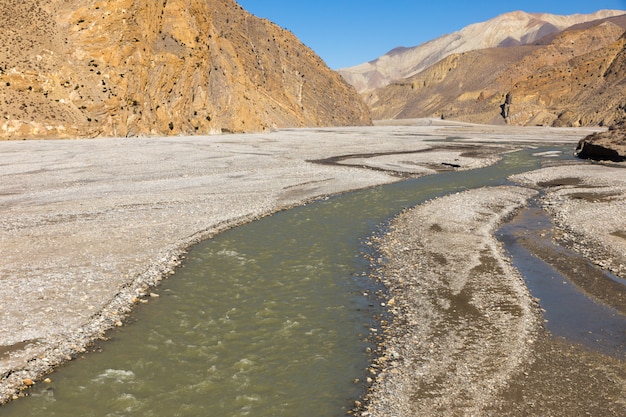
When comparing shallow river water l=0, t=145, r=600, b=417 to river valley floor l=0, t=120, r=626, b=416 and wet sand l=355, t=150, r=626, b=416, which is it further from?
wet sand l=355, t=150, r=626, b=416

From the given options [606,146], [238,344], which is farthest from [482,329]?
[606,146]

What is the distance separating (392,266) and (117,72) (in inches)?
2293

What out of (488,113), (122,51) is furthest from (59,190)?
(488,113)

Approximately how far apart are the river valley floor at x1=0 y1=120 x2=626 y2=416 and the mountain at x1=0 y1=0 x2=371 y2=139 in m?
23.7

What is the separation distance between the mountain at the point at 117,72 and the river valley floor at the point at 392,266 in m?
23.7

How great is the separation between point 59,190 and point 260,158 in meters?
20.2

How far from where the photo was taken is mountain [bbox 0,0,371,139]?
2203 inches

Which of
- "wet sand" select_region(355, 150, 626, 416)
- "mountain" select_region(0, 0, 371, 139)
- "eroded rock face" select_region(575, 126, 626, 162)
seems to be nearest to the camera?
"wet sand" select_region(355, 150, 626, 416)

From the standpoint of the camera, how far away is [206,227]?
66.1 feet

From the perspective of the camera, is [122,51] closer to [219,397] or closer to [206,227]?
[206,227]

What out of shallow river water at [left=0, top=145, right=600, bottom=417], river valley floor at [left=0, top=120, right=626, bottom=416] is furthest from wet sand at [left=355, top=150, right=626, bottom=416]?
shallow river water at [left=0, top=145, right=600, bottom=417]

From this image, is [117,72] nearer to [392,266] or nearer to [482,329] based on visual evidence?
[392,266]

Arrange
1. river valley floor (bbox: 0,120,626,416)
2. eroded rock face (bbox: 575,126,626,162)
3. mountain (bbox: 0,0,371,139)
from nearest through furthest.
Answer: river valley floor (bbox: 0,120,626,416) → eroded rock face (bbox: 575,126,626,162) → mountain (bbox: 0,0,371,139)

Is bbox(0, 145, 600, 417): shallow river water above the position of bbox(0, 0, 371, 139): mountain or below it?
below
